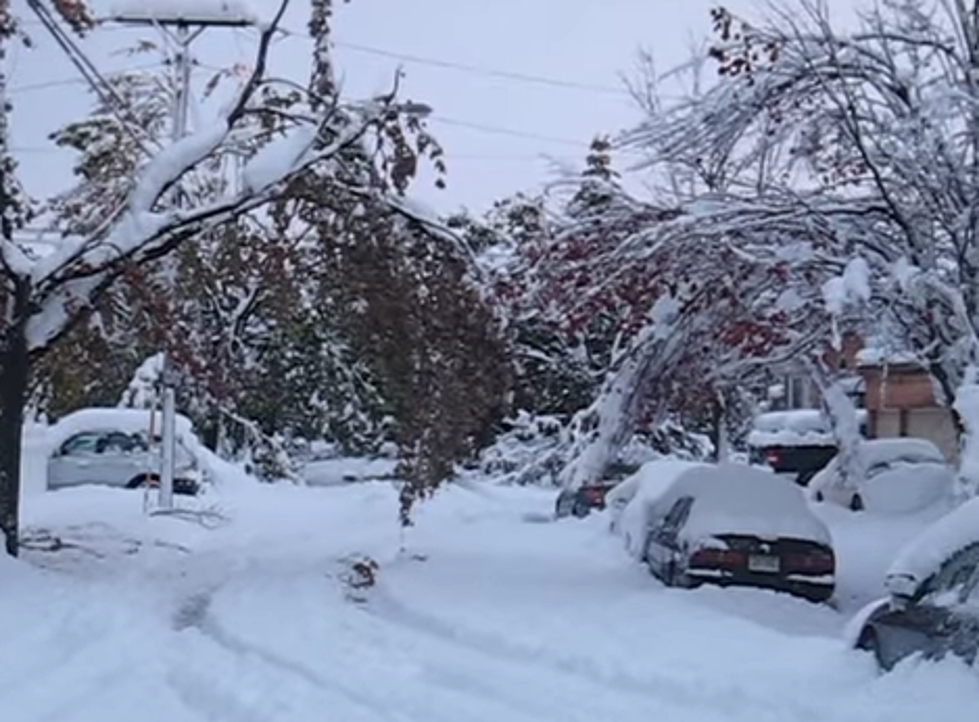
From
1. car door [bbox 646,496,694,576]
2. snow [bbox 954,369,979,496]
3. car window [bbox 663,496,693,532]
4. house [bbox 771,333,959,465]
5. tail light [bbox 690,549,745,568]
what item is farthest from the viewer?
house [bbox 771,333,959,465]

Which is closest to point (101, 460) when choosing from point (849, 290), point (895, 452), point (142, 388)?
point (142, 388)

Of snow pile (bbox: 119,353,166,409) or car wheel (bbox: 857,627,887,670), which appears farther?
snow pile (bbox: 119,353,166,409)

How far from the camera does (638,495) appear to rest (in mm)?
20203

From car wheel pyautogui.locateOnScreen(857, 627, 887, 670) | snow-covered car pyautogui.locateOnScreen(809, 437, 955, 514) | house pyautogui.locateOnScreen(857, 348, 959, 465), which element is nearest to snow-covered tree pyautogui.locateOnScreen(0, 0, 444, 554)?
car wheel pyautogui.locateOnScreen(857, 627, 887, 670)

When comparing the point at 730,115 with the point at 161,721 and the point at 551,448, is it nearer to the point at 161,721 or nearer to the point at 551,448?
the point at 161,721

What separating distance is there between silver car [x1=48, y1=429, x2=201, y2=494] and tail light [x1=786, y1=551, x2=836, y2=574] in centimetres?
1702

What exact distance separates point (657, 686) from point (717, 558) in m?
5.40

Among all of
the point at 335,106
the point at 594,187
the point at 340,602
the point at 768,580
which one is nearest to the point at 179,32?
the point at 335,106

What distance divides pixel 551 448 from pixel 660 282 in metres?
21.8

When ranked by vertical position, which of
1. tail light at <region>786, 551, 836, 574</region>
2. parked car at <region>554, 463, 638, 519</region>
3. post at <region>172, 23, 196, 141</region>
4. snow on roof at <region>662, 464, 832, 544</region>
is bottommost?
parked car at <region>554, 463, 638, 519</region>

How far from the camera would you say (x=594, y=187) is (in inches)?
649

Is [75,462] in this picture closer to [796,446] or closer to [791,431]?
[796,446]

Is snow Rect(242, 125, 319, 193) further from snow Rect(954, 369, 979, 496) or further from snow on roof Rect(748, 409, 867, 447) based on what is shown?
snow on roof Rect(748, 409, 867, 447)

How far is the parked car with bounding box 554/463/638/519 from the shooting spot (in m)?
26.0
